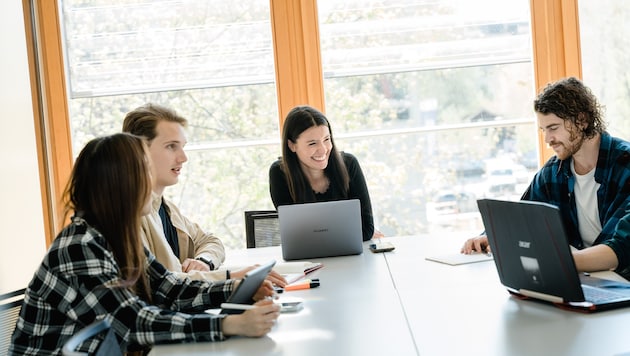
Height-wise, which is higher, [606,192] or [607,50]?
[607,50]

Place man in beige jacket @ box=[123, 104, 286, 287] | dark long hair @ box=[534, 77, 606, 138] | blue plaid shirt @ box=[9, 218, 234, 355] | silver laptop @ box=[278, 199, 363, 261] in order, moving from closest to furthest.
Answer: blue plaid shirt @ box=[9, 218, 234, 355], man in beige jacket @ box=[123, 104, 286, 287], dark long hair @ box=[534, 77, 606, 138], silver laptop @ box=[278, 199, 363, 261]

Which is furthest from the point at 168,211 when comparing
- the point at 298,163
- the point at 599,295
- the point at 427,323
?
the point at 599,295

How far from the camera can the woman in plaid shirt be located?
1914 mm

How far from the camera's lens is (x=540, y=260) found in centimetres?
210

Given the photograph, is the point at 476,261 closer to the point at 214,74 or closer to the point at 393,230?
the point at 393,230

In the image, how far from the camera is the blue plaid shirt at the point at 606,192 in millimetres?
2549

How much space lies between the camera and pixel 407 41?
16.5 ft

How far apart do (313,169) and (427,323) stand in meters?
2.03

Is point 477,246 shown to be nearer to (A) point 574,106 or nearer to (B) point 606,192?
(B) point 606,192

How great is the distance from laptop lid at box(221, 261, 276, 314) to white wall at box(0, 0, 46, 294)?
2737 mm

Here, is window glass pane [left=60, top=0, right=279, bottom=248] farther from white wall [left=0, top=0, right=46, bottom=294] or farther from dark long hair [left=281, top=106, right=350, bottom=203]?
dark long hair [left=281, top=106, right=350, bottom=203]

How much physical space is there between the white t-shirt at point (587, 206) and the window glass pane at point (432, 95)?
78.2 inches

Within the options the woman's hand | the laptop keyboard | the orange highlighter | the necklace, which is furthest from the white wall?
the laptop keyboard

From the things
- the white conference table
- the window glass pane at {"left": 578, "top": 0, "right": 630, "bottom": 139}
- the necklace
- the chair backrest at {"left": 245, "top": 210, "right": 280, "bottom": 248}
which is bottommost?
the white conference table
